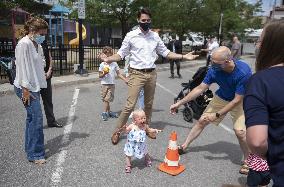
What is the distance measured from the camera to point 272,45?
1.87 meters

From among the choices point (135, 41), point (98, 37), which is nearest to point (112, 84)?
point (135, 41)

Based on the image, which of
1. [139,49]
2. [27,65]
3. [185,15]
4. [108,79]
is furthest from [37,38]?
[185,15]

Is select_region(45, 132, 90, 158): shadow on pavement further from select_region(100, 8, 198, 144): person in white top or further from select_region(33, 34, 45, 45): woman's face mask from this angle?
select_region(33, 34, 45, 45): woman's face mask

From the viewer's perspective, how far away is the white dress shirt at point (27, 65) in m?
4.23

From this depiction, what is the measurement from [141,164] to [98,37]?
113 ft

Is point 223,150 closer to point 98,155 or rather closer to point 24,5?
point 98,155

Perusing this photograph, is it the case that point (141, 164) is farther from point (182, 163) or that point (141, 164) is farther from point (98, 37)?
point (98, 37)

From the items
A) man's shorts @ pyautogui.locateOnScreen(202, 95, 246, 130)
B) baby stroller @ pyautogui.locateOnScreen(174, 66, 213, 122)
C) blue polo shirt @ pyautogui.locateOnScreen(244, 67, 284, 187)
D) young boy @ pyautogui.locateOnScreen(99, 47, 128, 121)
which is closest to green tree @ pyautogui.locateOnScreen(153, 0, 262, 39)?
baby stroller @ pyautogui.locateOnScreen(174, 66, 213, 122)

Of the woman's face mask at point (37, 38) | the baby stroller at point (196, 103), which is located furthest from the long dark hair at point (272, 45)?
the baby stroller at point (196, 103)

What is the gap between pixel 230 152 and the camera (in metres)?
5.53

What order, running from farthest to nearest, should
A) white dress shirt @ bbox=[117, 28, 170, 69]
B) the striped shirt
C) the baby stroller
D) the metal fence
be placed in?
the metal fence, the baby stroller, white dress shirt @ bbox=[117, 28, 170, 69], the striped shirt

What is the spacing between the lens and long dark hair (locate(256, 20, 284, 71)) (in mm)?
1853

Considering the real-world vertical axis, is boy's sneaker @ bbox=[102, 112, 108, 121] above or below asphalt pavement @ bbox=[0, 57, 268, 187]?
above

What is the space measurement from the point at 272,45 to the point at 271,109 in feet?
1.18
